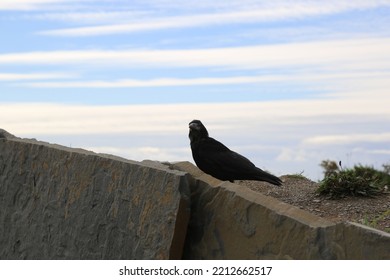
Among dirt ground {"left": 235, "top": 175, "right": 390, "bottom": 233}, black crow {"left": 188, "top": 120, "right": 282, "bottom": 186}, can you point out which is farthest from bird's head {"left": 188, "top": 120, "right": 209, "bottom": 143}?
dirt ground {"left": 235, "top": 175, "right": 390, "bottom": 233}

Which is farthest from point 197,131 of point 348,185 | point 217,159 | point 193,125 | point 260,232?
point 260,232

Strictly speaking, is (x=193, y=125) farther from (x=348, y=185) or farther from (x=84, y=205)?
(x=348, y=185)

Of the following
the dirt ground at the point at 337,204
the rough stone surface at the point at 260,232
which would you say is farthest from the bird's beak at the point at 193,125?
the rough stone surface at the point at 260,232

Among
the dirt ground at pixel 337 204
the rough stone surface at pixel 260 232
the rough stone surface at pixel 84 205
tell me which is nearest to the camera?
the rough stone surface at pixel 260 232

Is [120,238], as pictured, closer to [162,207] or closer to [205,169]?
[162,207]

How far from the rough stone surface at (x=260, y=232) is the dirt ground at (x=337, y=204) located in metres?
2.69

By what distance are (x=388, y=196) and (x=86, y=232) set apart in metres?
4.88

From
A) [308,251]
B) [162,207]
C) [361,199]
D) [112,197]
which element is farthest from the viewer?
[361,199]

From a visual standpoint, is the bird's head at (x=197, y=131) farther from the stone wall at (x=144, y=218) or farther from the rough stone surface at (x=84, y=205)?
the rough stone surface at (x=84, y=205)

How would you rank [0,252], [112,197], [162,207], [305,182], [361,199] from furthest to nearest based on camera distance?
[305,182] < [361,199] < [0,252] < [112,197] < [162,207]

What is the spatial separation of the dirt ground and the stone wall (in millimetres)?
2720

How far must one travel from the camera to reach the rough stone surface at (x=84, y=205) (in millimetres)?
6086

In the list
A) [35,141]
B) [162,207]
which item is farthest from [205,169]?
[162,207]
